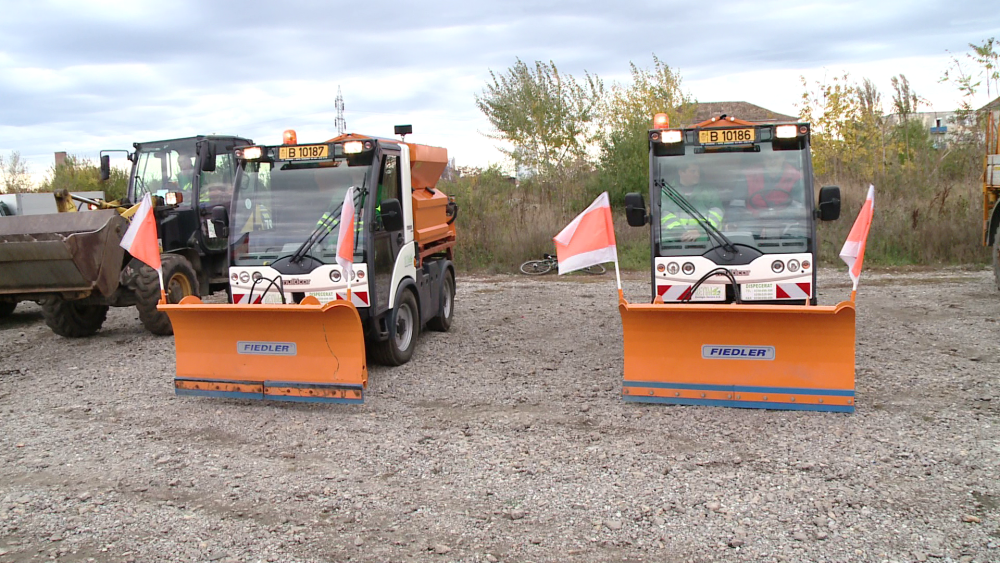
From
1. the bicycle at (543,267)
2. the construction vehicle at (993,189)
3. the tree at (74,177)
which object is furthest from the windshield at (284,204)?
the tree at (74,177)

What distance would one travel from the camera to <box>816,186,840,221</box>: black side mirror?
5.98 meters

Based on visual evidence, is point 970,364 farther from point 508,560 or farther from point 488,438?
point 508,560

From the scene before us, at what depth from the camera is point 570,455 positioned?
4.78 meters

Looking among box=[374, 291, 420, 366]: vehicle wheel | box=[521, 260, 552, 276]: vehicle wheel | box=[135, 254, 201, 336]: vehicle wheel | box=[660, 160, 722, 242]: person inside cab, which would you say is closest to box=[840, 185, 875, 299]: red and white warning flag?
box=[660, 160, 722, 242]: person inside cab

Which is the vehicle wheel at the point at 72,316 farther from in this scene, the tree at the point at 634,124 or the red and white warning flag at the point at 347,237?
the tree at the point at 634,124

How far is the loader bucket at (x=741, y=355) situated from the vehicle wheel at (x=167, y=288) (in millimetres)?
6033

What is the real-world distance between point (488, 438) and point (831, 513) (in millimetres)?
2300

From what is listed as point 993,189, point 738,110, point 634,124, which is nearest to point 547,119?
point 634,124

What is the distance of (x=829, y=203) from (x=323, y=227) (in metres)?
4.41

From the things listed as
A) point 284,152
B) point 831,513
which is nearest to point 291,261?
point 284,152

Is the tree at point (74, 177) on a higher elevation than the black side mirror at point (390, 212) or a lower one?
higher

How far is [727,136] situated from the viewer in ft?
21.6

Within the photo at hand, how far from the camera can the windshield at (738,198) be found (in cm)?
626

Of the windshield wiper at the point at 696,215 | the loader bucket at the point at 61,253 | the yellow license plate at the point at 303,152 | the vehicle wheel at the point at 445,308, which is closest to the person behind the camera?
the windshield wiper at the point at 696,215
